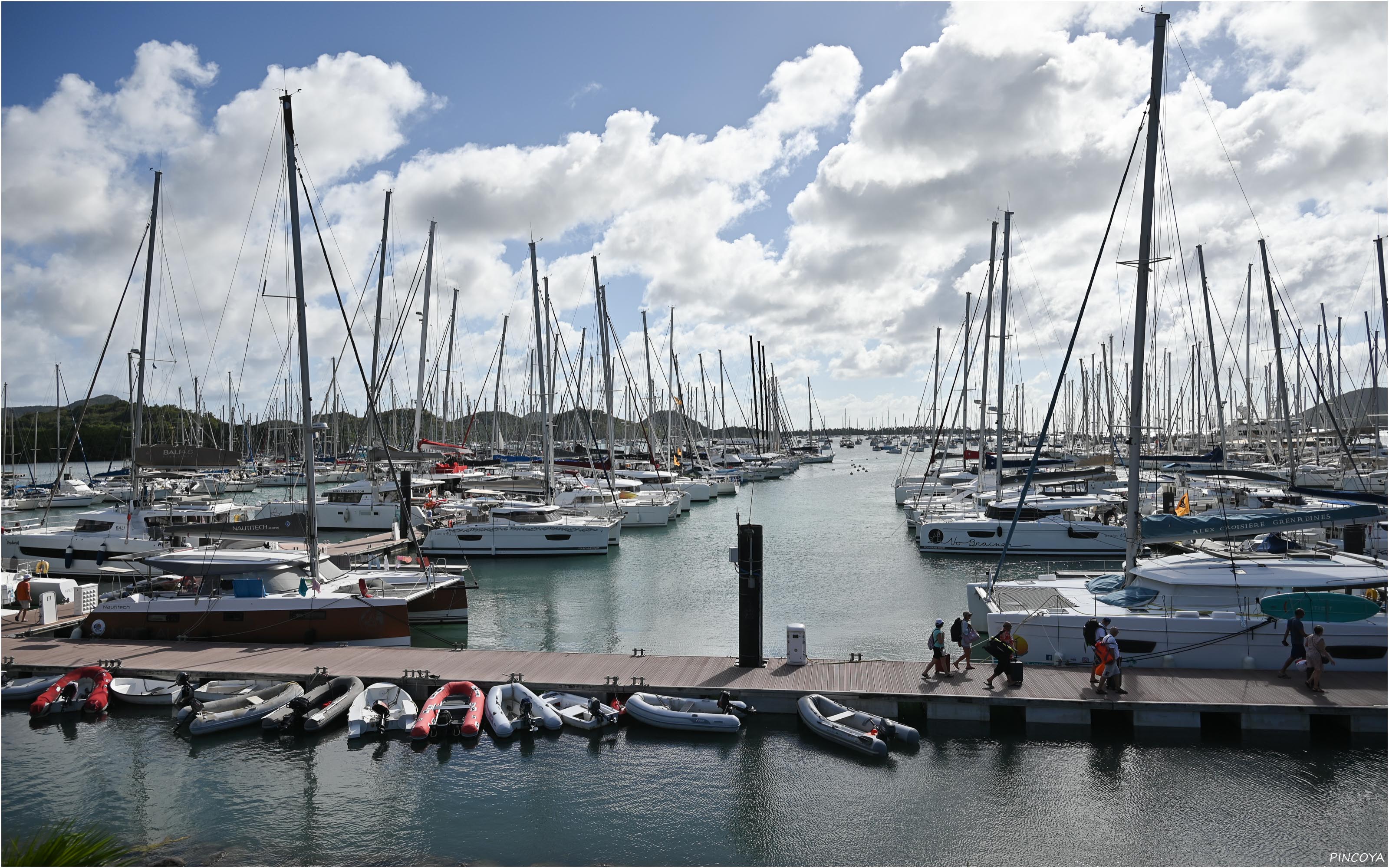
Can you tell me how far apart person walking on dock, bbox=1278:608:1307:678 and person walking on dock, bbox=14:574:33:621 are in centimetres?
3132

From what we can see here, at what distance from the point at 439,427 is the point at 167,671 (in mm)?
65648

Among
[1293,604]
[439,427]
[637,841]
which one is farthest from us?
[439,427]

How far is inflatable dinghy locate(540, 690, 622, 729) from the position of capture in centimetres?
1620

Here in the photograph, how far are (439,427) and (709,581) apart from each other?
187 ft

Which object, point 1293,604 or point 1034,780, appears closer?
point 1034,780

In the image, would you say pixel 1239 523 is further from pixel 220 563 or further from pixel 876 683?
pixel 220 563

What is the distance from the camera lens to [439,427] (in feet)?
271

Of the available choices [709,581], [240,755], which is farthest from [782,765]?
[709,581]

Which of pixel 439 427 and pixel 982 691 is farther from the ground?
pixel 439 427

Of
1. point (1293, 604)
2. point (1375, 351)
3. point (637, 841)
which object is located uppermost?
point (1375, 351)

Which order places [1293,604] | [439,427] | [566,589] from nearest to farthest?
1. [1293,604]
2. [566,589]
3. [439,427]

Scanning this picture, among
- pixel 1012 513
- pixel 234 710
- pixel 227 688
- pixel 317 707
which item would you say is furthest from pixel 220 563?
pixel 1012 513

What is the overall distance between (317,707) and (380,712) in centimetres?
159

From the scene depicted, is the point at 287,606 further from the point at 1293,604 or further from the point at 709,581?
the point at 1293,604
